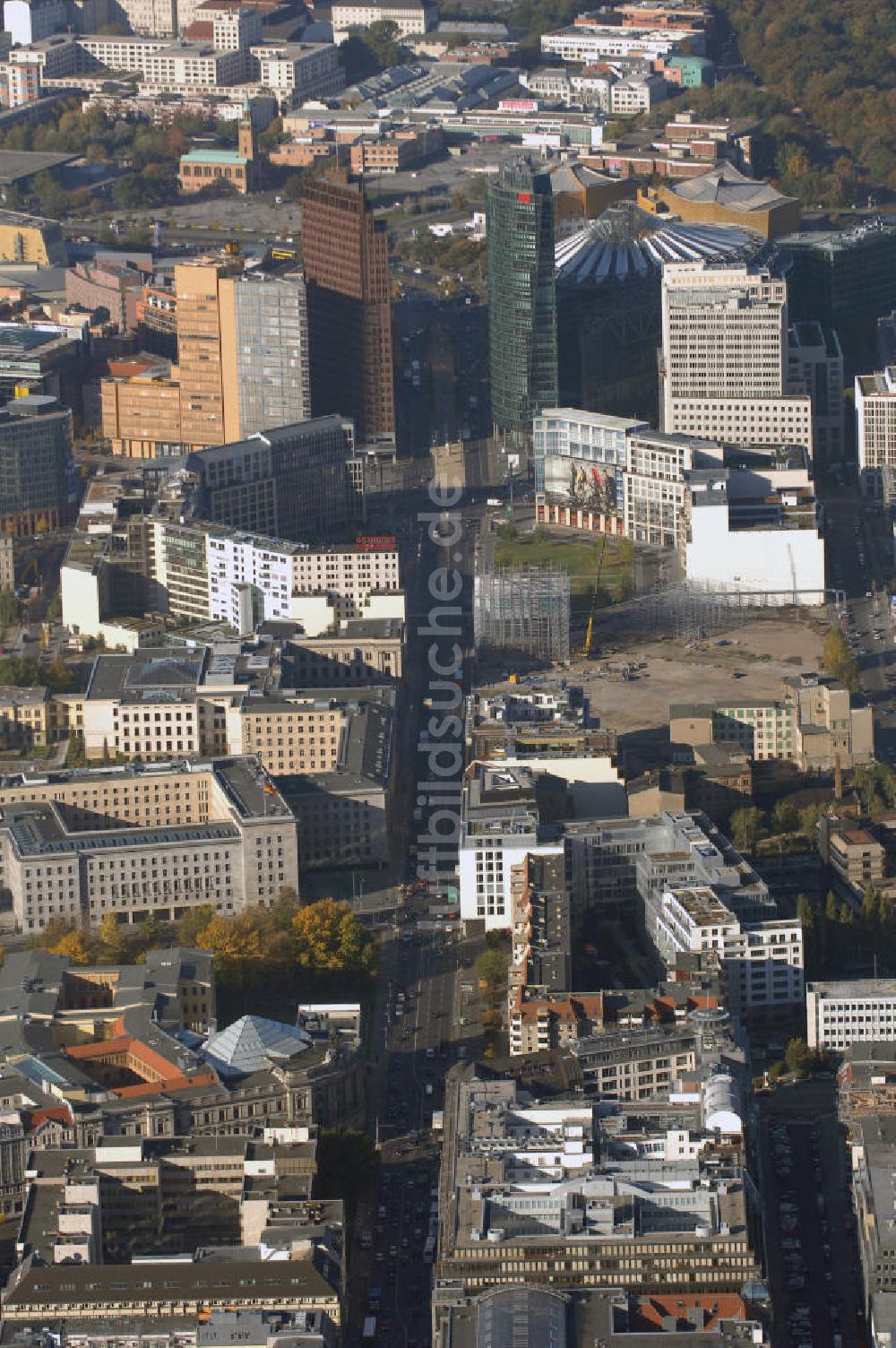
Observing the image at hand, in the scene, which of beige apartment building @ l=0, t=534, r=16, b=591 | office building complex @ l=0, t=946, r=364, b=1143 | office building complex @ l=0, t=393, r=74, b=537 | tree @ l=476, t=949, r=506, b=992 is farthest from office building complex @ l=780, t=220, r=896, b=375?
office building complex @ l=0, t=946, r=364, b=1143

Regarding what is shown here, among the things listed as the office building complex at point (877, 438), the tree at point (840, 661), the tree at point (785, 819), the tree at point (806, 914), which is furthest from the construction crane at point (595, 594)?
the tree at point (806, 914)

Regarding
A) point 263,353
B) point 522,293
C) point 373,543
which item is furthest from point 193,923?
point 522,293

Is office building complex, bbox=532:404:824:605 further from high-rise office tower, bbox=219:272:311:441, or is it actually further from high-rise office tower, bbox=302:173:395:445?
high-rise office tower, bbox=219:272:311:441

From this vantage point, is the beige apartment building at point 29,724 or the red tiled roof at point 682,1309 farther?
the beige apartment building at point 29,724

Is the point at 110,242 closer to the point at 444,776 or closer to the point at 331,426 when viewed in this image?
the point at 331,426

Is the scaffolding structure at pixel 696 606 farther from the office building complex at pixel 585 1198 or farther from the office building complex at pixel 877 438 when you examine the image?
the office building complex at pixel 585 1198

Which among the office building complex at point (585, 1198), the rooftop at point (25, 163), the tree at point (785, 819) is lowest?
the rooftop at point (25, 163)

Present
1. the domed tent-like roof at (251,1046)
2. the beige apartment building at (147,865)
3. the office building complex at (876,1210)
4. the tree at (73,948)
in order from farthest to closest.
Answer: the beige apartment building at (147,865) → the tree at (73,948) → the domed tent-like roof at (251,1046) → the office building complex at (876,1210)
